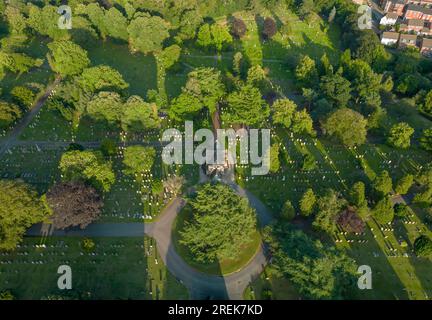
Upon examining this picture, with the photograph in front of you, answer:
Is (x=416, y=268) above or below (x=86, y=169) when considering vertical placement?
below

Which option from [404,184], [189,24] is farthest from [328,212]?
[189,24]

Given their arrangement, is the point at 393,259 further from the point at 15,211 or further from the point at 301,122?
the point at 15,211

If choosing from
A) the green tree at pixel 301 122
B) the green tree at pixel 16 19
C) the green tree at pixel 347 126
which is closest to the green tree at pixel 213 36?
the green tree at pixel 301 122

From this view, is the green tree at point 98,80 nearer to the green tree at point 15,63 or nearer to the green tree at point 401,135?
the green tree at point 15,63

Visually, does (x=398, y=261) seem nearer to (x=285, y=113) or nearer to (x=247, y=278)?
(x=247, y=278)

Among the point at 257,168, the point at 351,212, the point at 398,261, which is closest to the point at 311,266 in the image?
the point at 351,212

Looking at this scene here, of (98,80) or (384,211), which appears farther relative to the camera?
(98,80)
